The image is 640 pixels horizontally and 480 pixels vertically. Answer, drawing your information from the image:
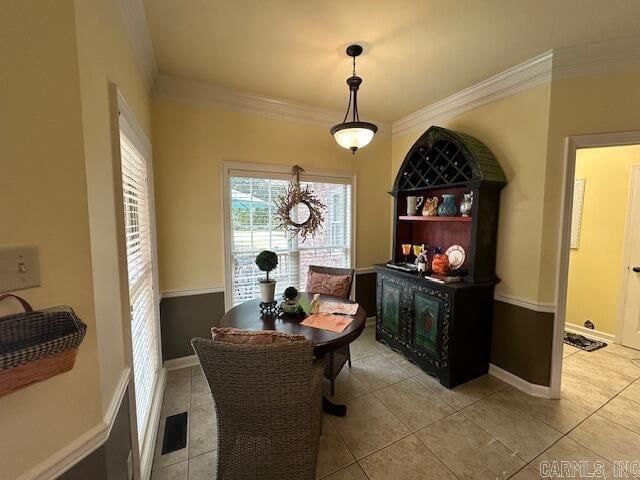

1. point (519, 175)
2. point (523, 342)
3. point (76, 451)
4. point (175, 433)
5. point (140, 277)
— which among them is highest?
point (519, 175)

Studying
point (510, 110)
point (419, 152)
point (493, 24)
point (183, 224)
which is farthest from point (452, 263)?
point (183, 224)

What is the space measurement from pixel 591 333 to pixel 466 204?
2619 millimetres

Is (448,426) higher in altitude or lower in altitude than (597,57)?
lower

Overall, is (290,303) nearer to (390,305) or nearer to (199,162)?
(390,305)

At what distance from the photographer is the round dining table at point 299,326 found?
1.68 meters

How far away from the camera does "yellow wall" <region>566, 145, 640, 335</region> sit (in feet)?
10.4

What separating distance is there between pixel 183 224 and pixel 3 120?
202 cm

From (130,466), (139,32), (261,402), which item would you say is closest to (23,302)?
(261,402)

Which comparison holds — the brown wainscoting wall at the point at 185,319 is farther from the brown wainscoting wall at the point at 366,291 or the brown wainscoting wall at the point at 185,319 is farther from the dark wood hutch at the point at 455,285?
the dark wood hutch at the point at 455,285

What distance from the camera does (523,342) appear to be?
2.39 m

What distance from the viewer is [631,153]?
120 inches

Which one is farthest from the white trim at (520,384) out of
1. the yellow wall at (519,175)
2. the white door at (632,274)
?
the white door at (632,274)

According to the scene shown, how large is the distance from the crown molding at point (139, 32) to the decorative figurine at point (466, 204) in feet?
9.38

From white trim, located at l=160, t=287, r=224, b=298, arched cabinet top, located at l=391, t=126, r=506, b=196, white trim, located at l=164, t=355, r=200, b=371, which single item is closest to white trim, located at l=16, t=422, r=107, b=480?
white trim, located at l=160, t=287, r=224, b=298
